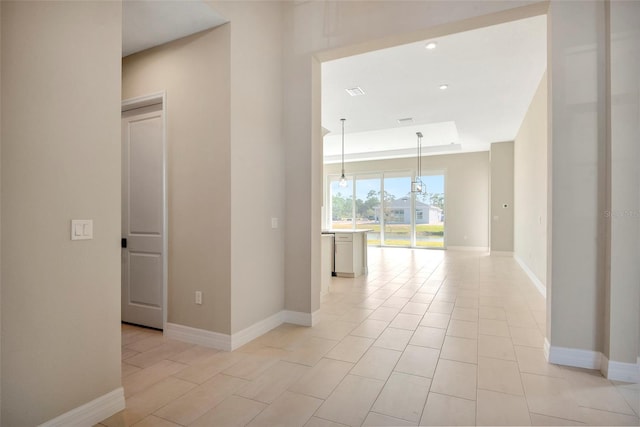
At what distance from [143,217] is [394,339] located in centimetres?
284

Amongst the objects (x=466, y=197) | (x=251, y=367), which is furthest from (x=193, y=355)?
(x=466, y=197)

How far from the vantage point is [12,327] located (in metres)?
1.60

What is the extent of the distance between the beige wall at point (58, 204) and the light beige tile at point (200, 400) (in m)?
0.38

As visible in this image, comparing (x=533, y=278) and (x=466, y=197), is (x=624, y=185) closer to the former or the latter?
(x=533, y=278)

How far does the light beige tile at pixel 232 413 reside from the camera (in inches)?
74.9

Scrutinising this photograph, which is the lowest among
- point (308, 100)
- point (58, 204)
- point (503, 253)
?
point (503, 253)

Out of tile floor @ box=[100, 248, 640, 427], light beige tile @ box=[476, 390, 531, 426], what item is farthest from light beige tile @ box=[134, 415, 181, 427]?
light beige tile @ box=[476, 390, 531, 426]

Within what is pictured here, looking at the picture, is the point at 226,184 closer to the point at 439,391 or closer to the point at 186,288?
the point at 186,288

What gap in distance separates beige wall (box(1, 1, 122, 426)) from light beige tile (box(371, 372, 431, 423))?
5.46 feet

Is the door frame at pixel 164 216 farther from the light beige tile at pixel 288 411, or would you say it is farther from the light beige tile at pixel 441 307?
the light beige tile at pixel 441 307

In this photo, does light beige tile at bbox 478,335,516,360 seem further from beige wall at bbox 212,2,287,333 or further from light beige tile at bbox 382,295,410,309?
beige wall at bbox 212,2,287,333

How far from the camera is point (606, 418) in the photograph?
1949mm

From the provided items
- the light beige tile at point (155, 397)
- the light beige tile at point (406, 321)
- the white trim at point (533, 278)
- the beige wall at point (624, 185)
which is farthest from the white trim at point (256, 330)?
the white trim at point (533, 278)

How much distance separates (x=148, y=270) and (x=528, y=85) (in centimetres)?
588
